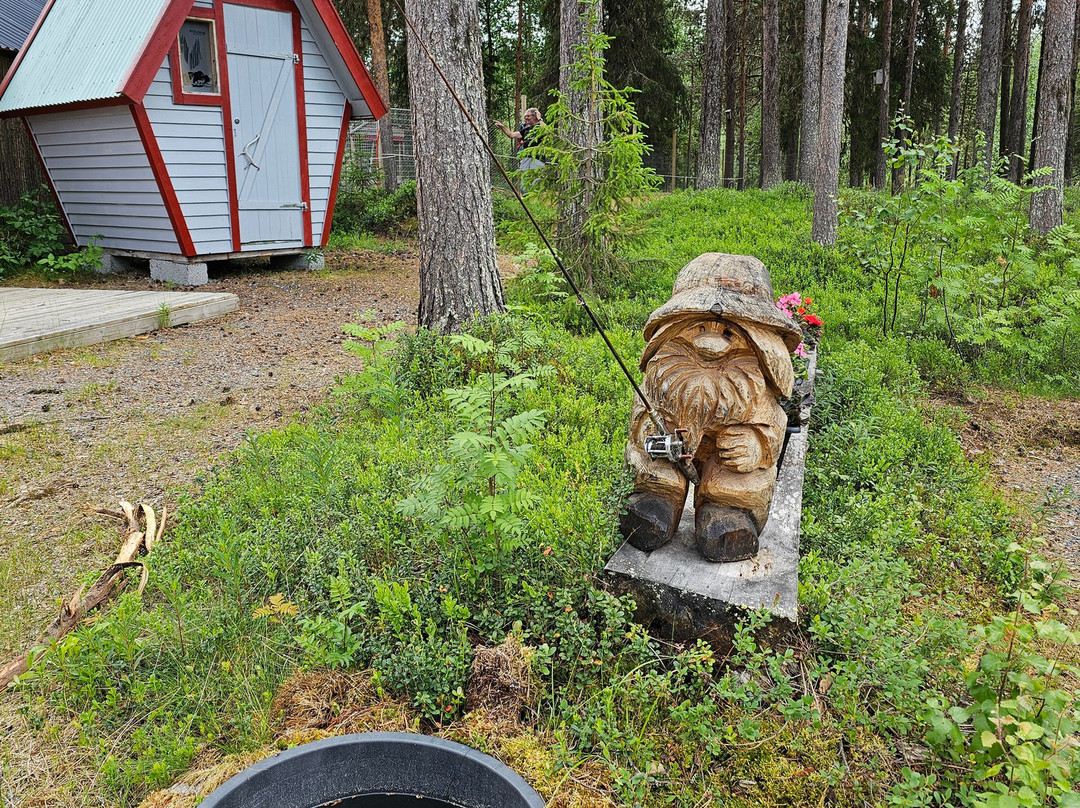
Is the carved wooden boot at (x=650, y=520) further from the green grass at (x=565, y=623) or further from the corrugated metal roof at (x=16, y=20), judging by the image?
the corrugated metal roof at (x=16, y=20)

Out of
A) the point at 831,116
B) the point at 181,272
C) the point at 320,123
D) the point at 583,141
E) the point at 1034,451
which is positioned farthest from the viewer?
the point at 320,123

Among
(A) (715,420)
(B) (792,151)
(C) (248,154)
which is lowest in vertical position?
(A) (715,420)

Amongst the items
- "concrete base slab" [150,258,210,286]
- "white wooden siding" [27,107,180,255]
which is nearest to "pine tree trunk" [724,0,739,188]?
"concrete base slab" [150,258,210,286]

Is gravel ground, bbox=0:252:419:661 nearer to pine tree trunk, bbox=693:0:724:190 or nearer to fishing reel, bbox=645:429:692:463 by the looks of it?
fishing reel, bbox=645:429:692:463

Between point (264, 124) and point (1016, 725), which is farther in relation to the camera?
point (264, 124)

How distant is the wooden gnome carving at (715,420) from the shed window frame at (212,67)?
9228 millimetres

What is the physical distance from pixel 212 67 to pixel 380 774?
1077 cm

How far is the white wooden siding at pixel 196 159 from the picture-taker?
32.0ft

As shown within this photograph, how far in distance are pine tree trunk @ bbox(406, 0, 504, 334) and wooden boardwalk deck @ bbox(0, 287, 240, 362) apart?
3630mm

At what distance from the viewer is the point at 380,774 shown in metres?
2.32

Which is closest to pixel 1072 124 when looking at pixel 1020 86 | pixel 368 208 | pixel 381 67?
pixel 1020 86

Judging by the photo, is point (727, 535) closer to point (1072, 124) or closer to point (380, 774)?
point (380, 774)

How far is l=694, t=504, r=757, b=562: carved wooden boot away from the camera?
3018 millimetres

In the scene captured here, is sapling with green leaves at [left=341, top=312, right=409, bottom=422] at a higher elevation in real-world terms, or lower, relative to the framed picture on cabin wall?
lower
